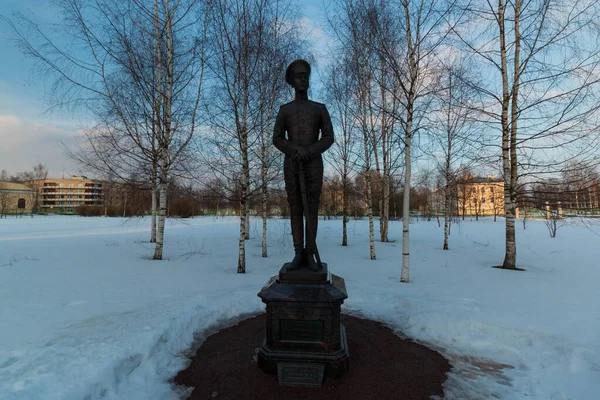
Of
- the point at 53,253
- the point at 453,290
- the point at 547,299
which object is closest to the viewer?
the point at 547,299

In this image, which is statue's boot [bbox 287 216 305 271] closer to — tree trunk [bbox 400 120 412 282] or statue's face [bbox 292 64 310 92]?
statue's face [bbox 292 64 310 92]

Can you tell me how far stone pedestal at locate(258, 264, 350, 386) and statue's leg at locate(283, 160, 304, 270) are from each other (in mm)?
439

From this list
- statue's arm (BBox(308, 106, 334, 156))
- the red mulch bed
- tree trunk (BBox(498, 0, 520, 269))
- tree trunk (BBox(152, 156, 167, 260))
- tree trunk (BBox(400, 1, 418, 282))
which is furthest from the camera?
tree trunk (BBox(152, 156, 167, 260))

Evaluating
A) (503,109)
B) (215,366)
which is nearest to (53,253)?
(215,366)

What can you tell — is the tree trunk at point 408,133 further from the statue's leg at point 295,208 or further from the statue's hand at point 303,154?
the statue's hand at point 303,154

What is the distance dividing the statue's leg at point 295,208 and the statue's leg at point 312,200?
0.12m

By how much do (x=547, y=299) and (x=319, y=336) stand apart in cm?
525

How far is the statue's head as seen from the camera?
349 centimetres

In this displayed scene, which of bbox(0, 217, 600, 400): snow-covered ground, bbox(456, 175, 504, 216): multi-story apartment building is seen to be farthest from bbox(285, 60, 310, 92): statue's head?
bbox(456, 175, 504, 216): multi-story apartment building

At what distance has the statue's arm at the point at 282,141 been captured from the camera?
3.41 metres

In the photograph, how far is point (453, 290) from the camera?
6348 mm

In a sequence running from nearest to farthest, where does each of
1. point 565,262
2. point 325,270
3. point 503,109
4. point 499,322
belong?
point 325,270 → point 499,322 → point 503,109 → point 565,262

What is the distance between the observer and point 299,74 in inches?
138

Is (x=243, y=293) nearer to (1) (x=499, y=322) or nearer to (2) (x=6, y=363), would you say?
(2) (x=6, y=363)
